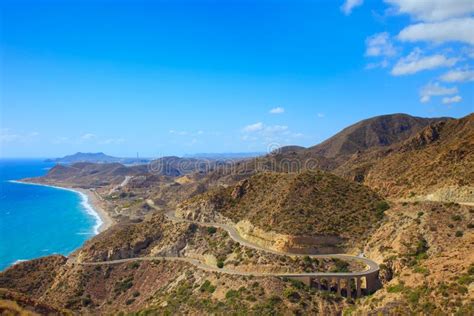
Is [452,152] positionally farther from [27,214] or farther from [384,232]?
[27,214]

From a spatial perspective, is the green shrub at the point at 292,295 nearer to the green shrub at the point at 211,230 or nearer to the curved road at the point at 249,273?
the curved road at the point at 249,273

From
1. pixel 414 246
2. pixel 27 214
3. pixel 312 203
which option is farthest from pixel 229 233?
pixel 27 214

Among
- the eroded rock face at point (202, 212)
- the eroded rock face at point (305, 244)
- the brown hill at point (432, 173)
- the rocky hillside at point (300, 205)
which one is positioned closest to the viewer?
the eroded rock face at point (305, 244)

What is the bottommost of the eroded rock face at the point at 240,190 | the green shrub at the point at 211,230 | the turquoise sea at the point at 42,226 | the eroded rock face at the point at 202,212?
the turquoise sea at the point at 42,226

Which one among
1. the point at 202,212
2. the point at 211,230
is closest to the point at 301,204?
the point at 211,230

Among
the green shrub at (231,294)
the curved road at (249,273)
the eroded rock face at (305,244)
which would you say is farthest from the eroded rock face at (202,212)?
the green shrub at (231,294)

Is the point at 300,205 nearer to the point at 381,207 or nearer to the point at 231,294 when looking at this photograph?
the point at 381,207
